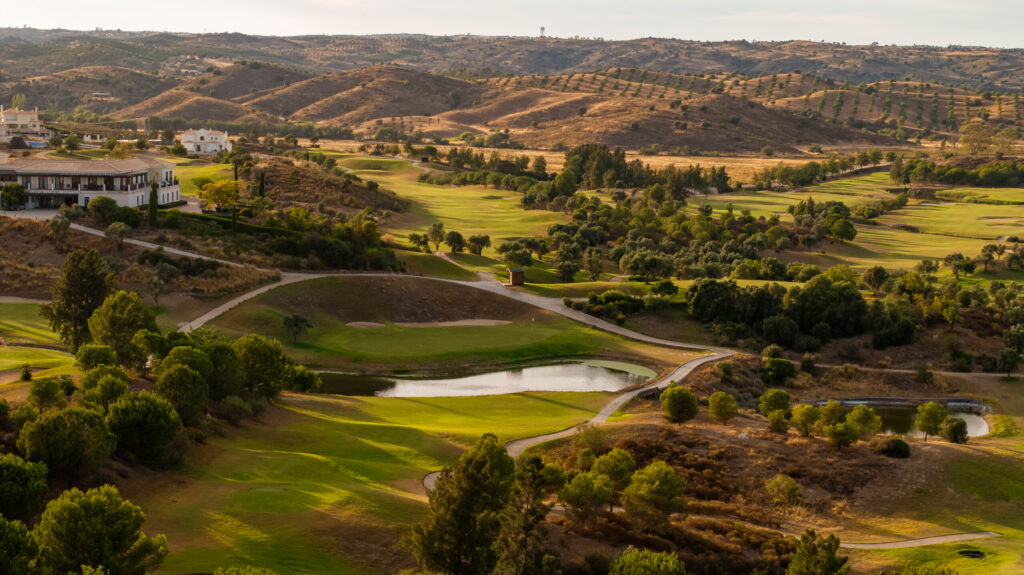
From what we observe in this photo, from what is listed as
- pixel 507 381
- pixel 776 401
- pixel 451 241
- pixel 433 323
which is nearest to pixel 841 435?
pixel 776 401

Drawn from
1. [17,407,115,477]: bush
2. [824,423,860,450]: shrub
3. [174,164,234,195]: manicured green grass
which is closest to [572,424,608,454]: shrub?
[824,423,860,450]: shrub

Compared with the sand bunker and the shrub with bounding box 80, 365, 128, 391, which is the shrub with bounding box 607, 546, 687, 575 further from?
the sand bunker

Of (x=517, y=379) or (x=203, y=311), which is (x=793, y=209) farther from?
(x=203, y=311)

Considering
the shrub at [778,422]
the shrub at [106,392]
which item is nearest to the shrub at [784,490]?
the shrub at [778,422]

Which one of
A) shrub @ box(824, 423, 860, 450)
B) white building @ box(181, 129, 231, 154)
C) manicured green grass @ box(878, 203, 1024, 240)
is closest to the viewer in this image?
shrub @ box(824, 423, 860, 450)

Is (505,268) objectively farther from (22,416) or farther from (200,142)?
(200,142)

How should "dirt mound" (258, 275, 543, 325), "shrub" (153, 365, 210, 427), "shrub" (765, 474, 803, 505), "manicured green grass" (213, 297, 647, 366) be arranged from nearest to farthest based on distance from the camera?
"shrub" (153, 365, 210, 427) < "shrub" (765, 474, 803, 505) < "manicured green grass" (213, 297, 647, 366) < "dirt mound" (258, 275, 543, 325)

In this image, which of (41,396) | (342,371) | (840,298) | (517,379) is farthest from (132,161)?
(840,298)
